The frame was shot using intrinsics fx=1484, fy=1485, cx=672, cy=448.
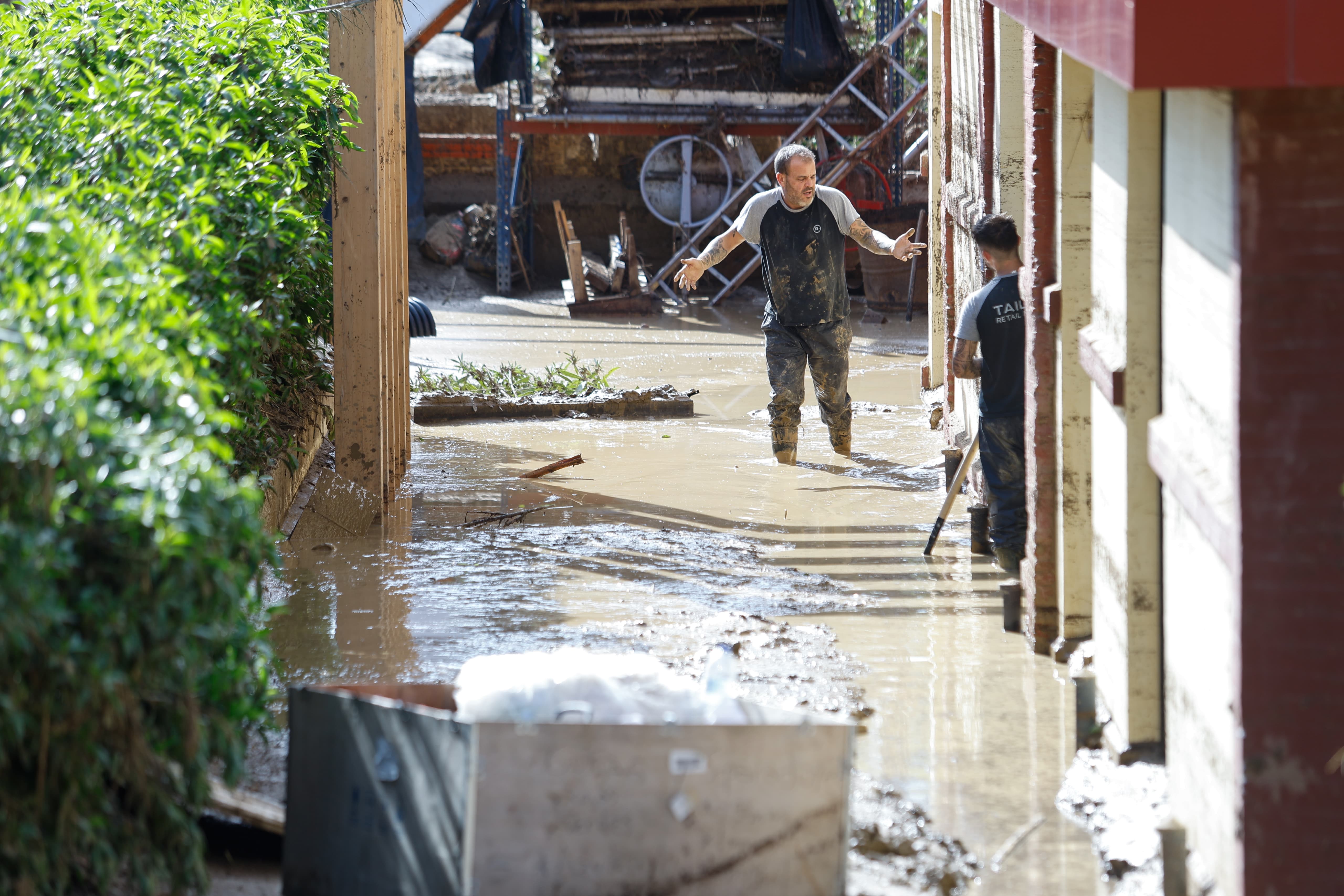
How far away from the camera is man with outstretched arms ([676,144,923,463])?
884 cm

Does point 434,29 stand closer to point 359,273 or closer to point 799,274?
point 799,274

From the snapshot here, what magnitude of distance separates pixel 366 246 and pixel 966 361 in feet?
9.80

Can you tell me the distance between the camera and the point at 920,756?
15.3 ft

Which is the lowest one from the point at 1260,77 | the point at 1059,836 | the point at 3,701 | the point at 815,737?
the point at 1059,836

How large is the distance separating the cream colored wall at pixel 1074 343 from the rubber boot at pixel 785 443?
3.75 meters

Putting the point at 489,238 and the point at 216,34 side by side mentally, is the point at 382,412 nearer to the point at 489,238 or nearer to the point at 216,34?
the point at 216,34

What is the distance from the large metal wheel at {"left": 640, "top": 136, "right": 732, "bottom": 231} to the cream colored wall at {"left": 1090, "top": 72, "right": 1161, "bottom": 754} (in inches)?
559

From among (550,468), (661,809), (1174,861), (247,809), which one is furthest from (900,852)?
(550,468)

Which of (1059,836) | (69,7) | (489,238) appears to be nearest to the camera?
(1059,836)

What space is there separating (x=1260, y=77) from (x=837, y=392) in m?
6.48

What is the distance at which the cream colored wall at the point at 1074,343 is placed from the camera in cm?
521

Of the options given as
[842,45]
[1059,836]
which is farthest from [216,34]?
[842,45]

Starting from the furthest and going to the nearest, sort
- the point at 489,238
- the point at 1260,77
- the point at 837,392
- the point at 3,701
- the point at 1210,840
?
the point at 489,238 → the point at 837,392 → the point at 1210,840 → the point at 1260,77 → the point at 3,701

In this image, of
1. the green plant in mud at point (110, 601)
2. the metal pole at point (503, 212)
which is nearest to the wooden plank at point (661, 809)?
the green plant in mud at point (110, 601)
